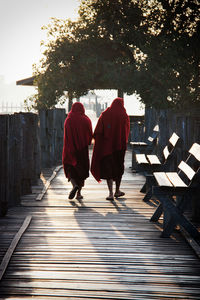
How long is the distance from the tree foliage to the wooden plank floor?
1329 cm

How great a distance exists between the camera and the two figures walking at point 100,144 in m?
7.91

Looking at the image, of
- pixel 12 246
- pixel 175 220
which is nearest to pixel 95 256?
pixel 12 246

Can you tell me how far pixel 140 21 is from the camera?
2077 cm

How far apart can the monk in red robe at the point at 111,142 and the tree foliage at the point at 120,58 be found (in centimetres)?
1135

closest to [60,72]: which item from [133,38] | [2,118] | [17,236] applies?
[133,38]

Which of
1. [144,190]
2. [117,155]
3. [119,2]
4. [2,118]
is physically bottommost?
[144,190]

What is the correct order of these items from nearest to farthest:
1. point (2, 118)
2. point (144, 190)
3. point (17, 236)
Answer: point (17, 236)
point (2, 118)
point (144, 190)

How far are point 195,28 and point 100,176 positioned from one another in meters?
10.7

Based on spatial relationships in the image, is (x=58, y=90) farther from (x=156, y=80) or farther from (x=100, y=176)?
(x=100, y=176)

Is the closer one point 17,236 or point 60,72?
point 17,236

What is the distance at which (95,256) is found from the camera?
4.71 metres

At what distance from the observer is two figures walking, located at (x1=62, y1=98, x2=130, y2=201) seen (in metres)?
7.91

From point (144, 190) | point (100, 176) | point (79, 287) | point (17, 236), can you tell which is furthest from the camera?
point (144, 190)

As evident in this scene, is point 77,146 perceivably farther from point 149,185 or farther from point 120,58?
point 120,58
